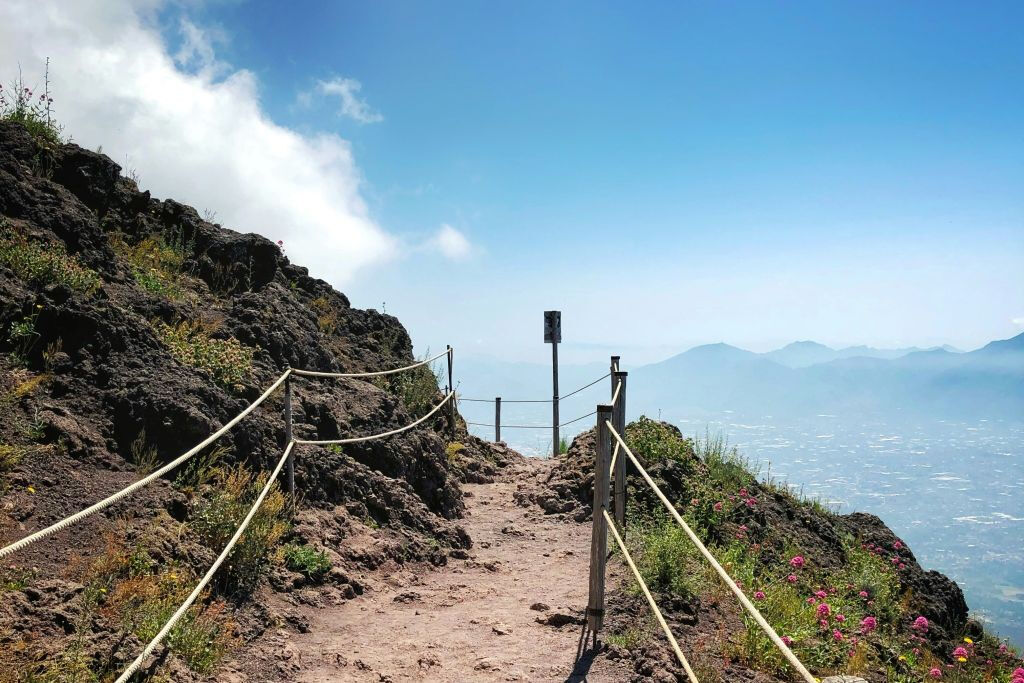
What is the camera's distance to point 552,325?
53.6ft

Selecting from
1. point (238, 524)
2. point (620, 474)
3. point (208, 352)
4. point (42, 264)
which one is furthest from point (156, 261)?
point (620, 474)

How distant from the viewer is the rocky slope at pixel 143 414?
14.6 ft

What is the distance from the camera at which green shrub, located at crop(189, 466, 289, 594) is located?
213 inches

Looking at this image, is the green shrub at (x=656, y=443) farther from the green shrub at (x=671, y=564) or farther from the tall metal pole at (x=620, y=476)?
the green shrub at (x=671, y=564)

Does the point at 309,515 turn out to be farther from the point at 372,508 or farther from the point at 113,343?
the point at 113,343

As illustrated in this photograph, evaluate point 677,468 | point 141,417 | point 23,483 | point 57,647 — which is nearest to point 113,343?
point 141,417

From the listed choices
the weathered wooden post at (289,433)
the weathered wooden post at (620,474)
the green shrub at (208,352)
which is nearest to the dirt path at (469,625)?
the weathered wooden post at (620,474)

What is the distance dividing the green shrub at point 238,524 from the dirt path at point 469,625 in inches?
24.3

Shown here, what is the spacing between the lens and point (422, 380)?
12.3 meters

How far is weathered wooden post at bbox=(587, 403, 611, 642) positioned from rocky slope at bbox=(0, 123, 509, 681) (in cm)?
235

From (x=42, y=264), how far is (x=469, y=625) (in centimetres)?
544

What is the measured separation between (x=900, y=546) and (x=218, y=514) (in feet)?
36.5

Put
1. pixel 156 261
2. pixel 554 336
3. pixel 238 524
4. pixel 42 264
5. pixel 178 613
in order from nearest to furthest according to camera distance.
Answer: pixel 178 613
pixel 238 524
pixel 42 264
pixel 156 261
pixel 554 336

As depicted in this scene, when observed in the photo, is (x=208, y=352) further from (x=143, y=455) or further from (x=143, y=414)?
(x=143, y=455)
